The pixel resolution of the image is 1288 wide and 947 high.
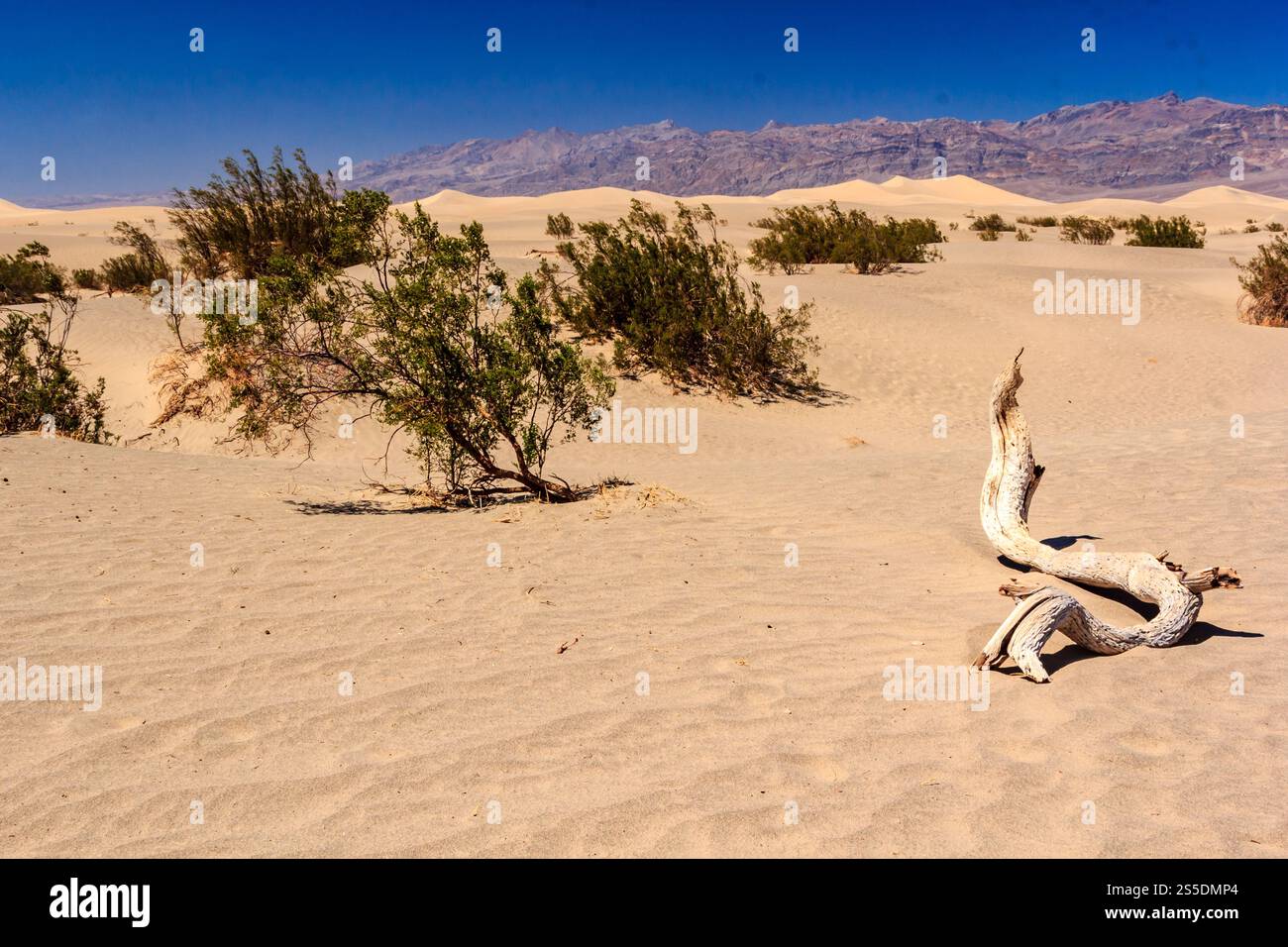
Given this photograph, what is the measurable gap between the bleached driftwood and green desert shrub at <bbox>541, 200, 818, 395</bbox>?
785 cm

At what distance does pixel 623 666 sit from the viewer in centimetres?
429

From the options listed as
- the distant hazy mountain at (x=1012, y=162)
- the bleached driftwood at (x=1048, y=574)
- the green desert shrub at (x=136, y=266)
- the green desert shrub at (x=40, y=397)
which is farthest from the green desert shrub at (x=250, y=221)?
the distant hazy mountain at (x=1012, y=162)

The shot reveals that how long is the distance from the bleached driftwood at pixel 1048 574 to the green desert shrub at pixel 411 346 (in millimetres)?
3444

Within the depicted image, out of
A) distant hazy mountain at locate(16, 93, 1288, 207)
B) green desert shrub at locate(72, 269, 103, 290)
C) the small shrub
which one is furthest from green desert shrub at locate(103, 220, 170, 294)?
distant hazy mountain at locate(16, 93, 1288, 207)

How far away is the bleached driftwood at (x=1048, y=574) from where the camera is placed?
4211 mm

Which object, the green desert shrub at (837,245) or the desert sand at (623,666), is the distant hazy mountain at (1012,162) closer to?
the green desert shrub at (837,245)

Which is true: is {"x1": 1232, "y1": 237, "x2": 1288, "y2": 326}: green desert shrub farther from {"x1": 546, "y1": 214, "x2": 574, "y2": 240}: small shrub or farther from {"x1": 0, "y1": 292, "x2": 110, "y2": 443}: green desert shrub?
{"x1": 0, "y1": 292, "x2": 110, "y2": 443}: green desert shrub

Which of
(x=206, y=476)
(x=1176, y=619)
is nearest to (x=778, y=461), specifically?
(x=1176, y=619)

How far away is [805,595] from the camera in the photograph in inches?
209

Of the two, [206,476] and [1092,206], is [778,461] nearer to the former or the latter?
[206,476]

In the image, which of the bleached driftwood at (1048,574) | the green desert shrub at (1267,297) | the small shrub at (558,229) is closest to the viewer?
the bleached driftwood at (1048,574)

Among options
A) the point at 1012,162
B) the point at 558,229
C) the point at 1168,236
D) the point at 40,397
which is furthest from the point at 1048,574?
the point at 1012,162

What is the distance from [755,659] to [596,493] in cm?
393

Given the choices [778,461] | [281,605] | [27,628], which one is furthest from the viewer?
[778,461]
